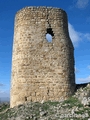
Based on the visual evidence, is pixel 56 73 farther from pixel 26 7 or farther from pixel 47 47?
pixel 26 7

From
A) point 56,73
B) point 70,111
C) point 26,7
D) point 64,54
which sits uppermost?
point 26,7

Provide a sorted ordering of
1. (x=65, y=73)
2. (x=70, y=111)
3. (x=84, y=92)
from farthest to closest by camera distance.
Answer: (x=65, y=73), (x=84, y=92), (x=70, y=111)

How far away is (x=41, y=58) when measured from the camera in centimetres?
1374

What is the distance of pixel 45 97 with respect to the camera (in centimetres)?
1327

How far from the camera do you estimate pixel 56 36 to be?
1415 cm

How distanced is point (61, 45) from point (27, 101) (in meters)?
3.84

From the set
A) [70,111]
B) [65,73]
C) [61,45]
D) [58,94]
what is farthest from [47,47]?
[70,111]

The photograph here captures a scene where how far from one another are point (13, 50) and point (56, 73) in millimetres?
3109

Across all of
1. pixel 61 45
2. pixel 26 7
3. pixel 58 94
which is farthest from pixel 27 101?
pixel 26 7

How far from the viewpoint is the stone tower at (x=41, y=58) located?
13.4 metres

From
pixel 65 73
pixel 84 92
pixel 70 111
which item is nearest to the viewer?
pixel 70 111

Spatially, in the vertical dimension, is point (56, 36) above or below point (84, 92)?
above

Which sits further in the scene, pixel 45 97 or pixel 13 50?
pixel 13 50

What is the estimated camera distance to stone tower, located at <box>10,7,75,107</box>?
43.9ft
